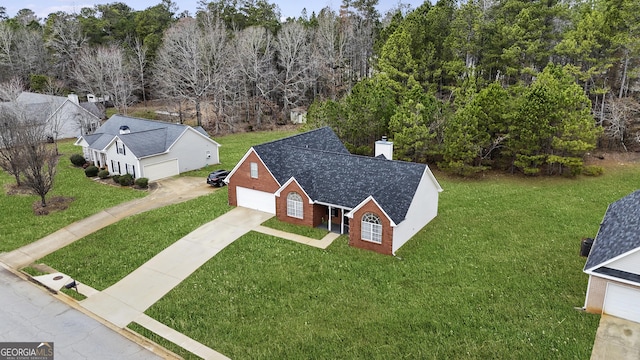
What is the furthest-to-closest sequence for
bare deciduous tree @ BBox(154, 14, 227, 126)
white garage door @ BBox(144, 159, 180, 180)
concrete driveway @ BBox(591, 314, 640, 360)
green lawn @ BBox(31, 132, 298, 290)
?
1. bare deciduous tree @ BBox(154, 14, 227, 126)
2. white garage door @ BBox(144, 159, 180, 180)
3. green lawn @ BBox(31, 132, 298, 290)
4. concrete driveway @ BBox(591, 314, 640, 360)

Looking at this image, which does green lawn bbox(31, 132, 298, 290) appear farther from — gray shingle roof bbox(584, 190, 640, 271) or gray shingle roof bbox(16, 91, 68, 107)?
gray shingle roof bbox(16, 91, 68, 107)

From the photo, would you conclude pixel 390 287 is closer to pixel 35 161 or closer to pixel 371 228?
pixel 371 228

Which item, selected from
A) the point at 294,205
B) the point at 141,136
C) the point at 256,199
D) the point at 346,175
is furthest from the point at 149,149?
the point at 346,175

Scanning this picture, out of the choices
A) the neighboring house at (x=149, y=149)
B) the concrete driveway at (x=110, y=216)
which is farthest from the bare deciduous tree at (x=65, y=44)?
the concrete driveway at (x=110, y=216)

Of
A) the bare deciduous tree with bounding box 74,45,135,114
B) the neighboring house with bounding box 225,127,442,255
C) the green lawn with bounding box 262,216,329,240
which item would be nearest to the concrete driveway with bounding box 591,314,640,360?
the neighboring house with bounding box 225,127,442,255

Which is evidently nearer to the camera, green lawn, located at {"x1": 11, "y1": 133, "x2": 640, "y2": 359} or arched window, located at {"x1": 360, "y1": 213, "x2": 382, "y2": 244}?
green lawn, located at {"x1": 11, "y1": 133, "x2": 640, "y2": 359}

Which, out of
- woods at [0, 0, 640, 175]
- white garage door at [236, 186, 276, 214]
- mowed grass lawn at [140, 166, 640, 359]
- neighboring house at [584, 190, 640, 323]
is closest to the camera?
mowed grass lawn at [140, 166, 640, 359]

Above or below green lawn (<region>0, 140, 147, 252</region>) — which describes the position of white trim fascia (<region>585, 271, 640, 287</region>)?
above

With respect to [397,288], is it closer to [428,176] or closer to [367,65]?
[428,176]
